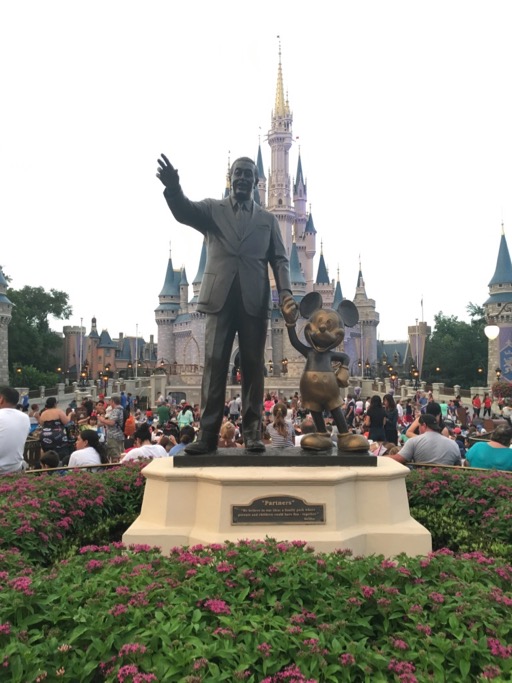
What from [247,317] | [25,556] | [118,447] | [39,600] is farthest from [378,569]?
[118,447]

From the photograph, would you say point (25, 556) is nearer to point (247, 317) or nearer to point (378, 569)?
point (378, 569)

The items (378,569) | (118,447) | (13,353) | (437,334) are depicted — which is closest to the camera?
(378,569)

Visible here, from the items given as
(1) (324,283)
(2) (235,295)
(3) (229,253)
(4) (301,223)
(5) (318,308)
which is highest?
(4) (301,223)

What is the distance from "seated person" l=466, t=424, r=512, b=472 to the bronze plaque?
8.14 ft

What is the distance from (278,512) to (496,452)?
2800 millimetres

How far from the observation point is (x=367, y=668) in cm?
249

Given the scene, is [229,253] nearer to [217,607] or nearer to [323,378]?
[323,378]

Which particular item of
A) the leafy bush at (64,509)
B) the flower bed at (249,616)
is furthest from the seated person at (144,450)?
the flower bed at (249,616)

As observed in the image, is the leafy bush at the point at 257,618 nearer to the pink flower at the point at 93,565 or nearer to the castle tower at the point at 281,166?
the pink flower at the point at 93,565

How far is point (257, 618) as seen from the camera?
287 cm

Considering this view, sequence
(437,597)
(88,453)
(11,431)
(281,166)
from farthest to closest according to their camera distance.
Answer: (281,166)
(88,453)
(11,431)
(437,597)

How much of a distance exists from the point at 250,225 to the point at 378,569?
315 cm

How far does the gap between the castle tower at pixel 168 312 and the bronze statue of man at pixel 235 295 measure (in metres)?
64.9

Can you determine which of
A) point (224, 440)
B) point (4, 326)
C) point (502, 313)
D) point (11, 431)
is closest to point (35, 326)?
point (4, 326)
